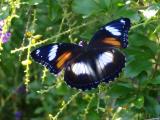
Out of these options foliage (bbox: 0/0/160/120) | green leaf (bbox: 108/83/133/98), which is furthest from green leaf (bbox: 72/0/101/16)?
green leaf (bbox: 108/83/133/98)

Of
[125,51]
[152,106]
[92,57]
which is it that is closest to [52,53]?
[92,57]

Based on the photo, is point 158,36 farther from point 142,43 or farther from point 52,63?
point 52,63

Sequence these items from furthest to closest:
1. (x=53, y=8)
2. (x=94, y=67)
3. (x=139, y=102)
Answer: (x=53, y=8), (x=139, y=102), (x=94, y=67)

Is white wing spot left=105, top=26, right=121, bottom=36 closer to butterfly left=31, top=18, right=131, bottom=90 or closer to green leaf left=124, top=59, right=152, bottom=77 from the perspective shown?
butterfly left=31, top=18, right=131, bottom=90

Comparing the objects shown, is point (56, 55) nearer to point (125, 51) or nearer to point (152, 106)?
point (125, 51)

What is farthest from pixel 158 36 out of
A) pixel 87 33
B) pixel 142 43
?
pixel 87 33
